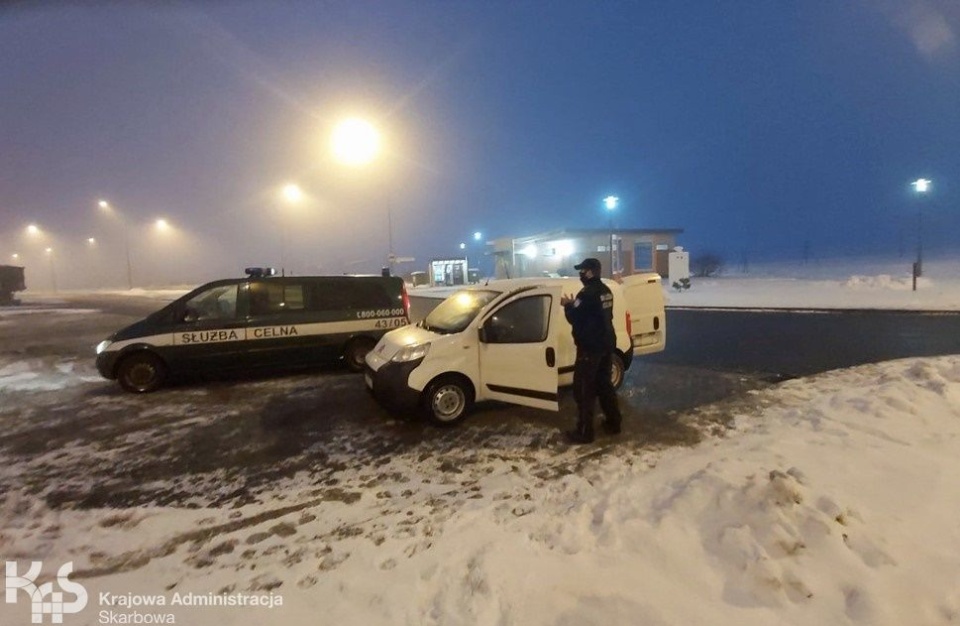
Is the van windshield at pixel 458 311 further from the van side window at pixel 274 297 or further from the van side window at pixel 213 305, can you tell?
the van side window at pixel 213 305

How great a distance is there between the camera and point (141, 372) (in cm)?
862

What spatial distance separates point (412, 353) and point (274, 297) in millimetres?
4139

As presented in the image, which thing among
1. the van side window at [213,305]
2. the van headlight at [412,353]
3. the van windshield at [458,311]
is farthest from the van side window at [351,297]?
the van headlight at [412,353]

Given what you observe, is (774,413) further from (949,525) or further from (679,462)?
(949,525)

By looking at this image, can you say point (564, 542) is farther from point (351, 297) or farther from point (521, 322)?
point (351, 297)

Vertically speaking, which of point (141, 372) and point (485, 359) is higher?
point (485, 359)

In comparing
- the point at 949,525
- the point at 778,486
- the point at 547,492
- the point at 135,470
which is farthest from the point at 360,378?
the point at 949,525

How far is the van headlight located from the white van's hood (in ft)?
0.18

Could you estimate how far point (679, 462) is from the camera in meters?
4.82

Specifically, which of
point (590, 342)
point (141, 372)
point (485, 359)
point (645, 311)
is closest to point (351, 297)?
point (141, 372)

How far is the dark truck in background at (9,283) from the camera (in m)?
38.7

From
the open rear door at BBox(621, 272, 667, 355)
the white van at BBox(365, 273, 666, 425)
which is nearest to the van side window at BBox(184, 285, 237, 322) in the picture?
the white van at BBox(365, 273, 666, 425)

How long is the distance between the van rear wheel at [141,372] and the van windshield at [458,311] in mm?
4656

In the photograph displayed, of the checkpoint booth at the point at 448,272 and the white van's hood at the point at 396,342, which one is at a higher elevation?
the checkpoint booth at the point at 448,272
